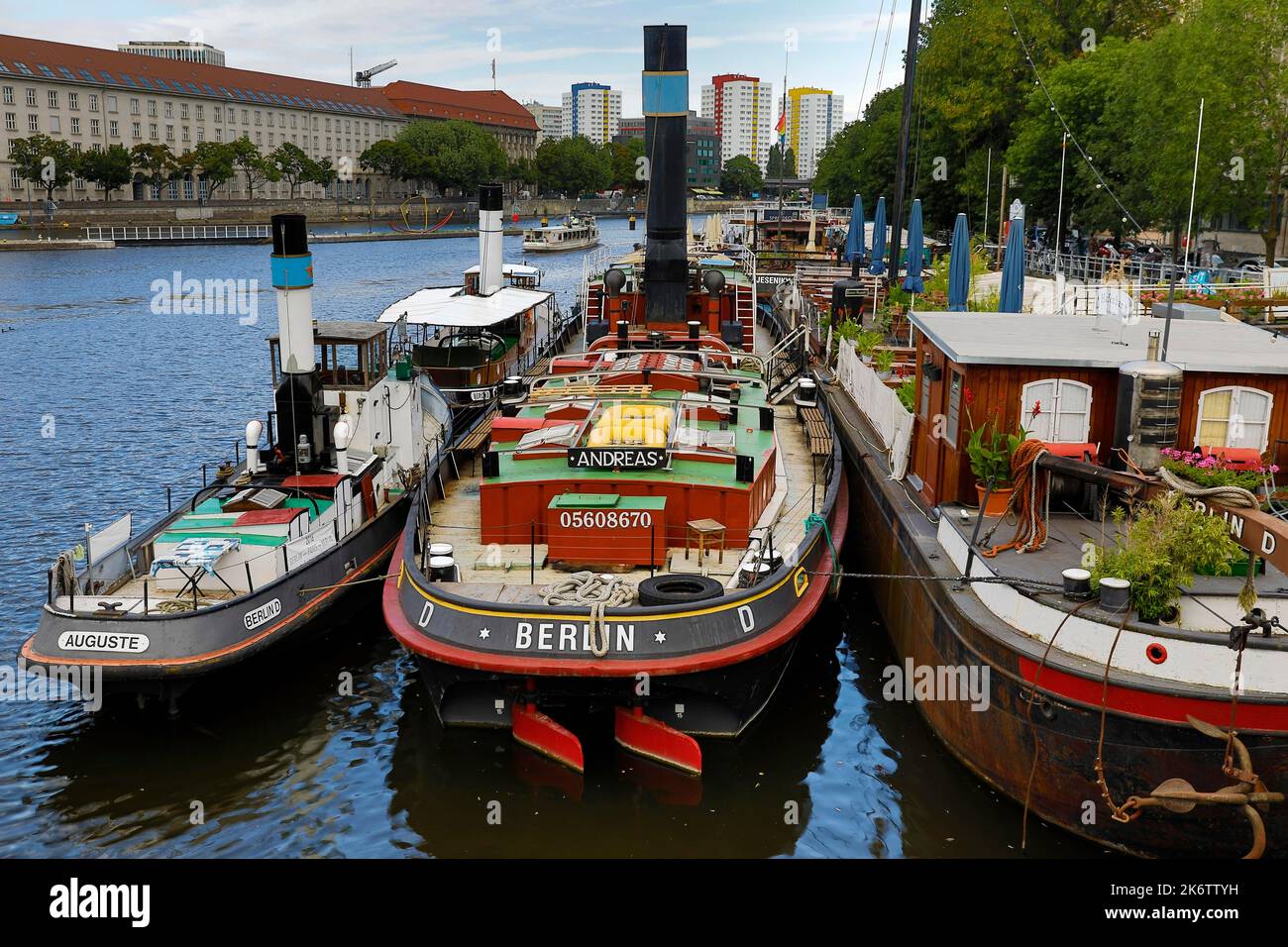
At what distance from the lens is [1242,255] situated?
5572 cm

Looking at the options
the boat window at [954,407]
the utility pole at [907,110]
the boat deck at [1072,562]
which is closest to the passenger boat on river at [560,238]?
the utility pole at [907,110]

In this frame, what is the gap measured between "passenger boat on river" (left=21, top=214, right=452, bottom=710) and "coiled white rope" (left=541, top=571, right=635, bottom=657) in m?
4.06

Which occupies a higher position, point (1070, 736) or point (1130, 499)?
point (1130, 499)

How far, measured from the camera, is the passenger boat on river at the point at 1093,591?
12.1 m

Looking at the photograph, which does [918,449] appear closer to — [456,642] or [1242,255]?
[456,642]

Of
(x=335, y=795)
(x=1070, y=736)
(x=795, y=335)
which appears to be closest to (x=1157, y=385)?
(x=1070, y=736)

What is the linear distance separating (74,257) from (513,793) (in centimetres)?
10022

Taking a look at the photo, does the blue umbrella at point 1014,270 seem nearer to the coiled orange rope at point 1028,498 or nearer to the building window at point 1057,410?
the building window at point 1057,410

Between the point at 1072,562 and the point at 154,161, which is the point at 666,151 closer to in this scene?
the point at 1072,562

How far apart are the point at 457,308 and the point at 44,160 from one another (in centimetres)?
10712

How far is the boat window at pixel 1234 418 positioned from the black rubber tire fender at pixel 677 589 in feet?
23.8

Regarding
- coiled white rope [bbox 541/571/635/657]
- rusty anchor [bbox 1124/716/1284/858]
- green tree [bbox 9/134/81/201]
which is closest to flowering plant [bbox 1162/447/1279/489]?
rusty anchor [bbox 1124/716/1284/858]

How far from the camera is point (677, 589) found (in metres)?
15.3

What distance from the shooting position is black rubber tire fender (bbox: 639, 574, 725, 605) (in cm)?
1491
